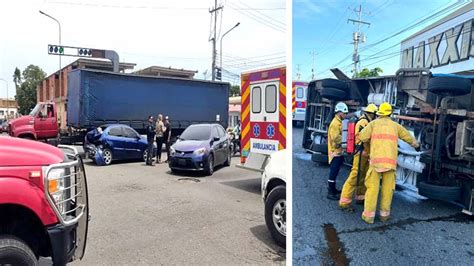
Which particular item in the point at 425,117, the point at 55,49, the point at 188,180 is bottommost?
the point at 188,180

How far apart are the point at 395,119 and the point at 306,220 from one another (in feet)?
2.11

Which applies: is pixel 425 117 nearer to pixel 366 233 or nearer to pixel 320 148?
pixel 320 148

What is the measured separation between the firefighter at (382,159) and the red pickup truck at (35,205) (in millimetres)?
1985

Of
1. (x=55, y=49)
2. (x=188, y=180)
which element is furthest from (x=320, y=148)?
(x=188, y=180)

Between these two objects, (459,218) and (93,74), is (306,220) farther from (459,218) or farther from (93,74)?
(93,74)

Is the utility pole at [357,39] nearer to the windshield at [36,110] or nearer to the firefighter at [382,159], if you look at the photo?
the firefighter at [382,159]

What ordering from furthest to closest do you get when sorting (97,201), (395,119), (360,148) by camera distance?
(97,201) → (360,148) → (395,119)

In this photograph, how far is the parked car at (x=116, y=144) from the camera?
9297 millimetres

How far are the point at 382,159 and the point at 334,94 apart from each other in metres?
0.49

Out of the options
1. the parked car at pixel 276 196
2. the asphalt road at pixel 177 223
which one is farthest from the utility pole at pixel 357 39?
the asphalt road at pixel 177 223

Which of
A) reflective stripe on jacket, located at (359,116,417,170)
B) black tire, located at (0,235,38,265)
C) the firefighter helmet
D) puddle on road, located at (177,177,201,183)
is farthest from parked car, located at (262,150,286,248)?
puddle on road, located at (177,177,201,183)

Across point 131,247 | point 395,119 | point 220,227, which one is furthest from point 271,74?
point 395,119

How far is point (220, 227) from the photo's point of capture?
4.20 m

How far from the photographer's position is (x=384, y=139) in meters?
1.92
